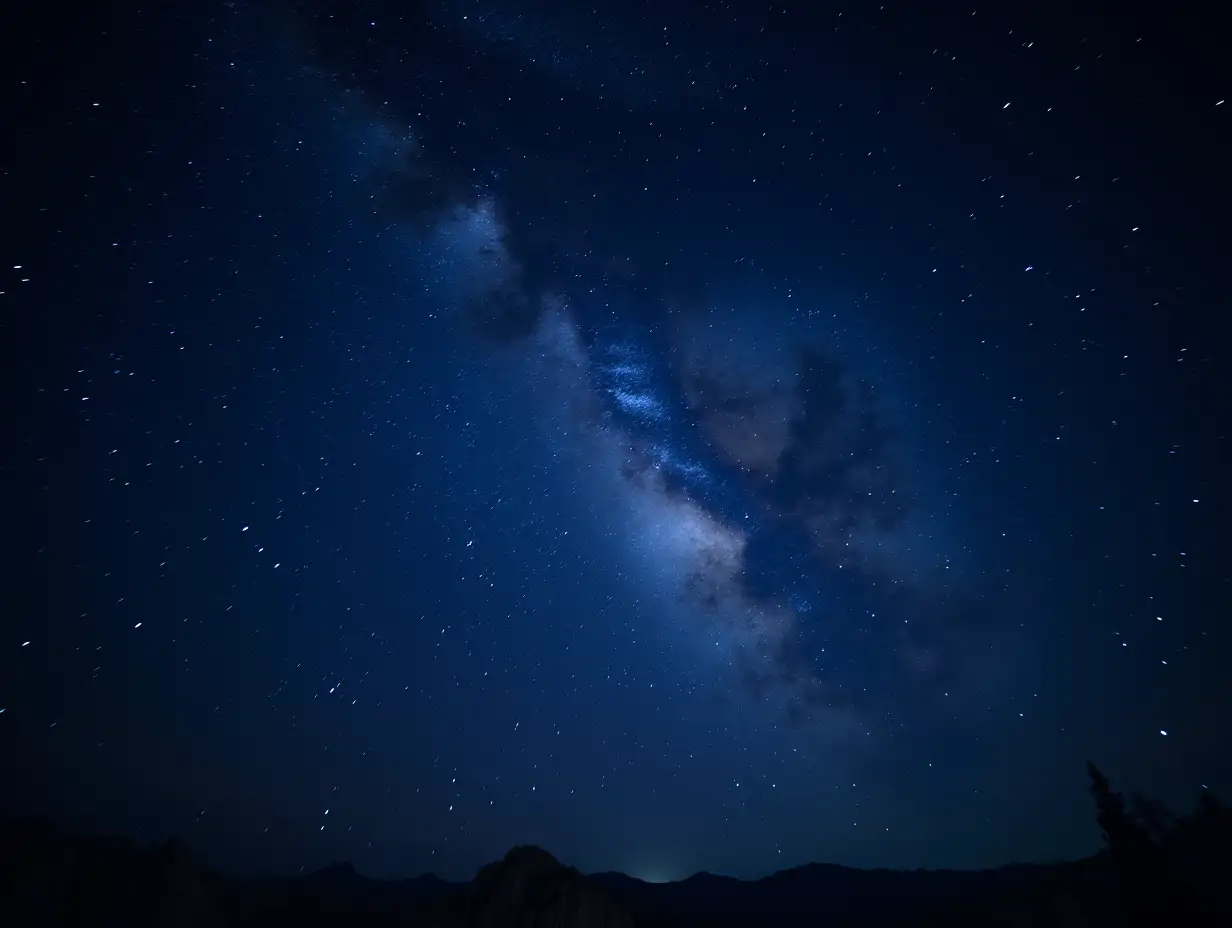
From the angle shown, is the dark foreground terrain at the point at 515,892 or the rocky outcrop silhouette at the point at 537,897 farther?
the rocky outcrop silhouette at the point at 537,897

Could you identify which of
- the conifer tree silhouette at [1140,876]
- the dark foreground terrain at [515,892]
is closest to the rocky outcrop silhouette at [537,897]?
the dark foreground terrain at [515,892]

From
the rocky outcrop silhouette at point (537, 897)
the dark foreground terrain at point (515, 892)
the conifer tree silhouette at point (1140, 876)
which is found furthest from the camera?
the rocky outcrop silhouette at point (537, 897)

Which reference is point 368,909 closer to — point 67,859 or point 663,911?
point 67,859

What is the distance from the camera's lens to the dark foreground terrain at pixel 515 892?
30.8 meters

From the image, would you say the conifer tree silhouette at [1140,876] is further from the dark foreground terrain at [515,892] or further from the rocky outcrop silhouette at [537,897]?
the rocky outcrop silhouette at [537,897]

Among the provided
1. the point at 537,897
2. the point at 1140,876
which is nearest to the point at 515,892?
the point at 537,897

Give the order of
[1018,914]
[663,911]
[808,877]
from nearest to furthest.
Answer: [1018,914], [663,911], [808,877]

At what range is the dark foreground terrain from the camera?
3081 centimetres

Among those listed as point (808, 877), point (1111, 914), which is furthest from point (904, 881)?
point (1111, 914)

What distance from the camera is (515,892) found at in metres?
37.9

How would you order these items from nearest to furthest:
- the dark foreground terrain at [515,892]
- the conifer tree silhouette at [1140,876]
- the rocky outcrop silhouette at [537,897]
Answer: the conifer tree silhouette at [1140,876]
the dark foreground terrain at [515,892]
the rocky outcrop silhouette at [537,897]

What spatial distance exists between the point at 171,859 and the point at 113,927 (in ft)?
12.7

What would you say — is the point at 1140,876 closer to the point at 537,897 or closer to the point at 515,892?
the point at 537,897

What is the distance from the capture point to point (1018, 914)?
41.6 meters
